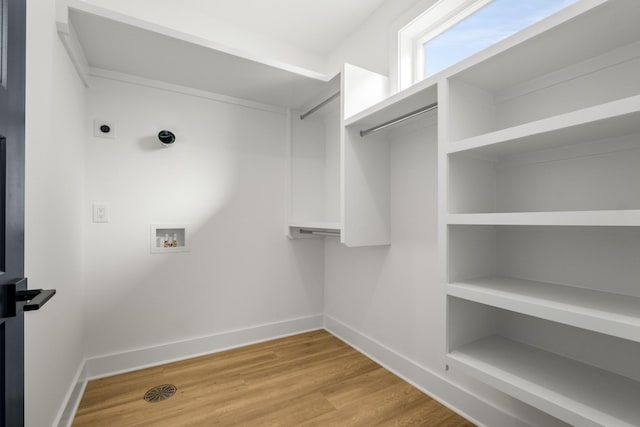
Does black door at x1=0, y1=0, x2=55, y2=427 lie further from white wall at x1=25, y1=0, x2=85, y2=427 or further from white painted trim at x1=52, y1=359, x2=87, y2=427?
white painted trim at x1=52, y1=359, x2=87, y2=427

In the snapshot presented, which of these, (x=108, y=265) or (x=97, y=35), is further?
(x=108, y=265)

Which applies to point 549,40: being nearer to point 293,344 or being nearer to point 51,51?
point 51,51

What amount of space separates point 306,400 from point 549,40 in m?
2.04

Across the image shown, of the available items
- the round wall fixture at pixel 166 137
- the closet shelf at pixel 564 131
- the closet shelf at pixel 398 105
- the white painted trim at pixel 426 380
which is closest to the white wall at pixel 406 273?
the white painted trim at pixel 426 380

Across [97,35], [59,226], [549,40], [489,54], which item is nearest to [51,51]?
[97,35]

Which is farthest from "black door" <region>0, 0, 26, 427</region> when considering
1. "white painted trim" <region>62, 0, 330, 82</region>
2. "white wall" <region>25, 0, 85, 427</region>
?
"white painted trim" <region>62, 0, 330, 82</region>

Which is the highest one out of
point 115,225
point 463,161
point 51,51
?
point 51,51

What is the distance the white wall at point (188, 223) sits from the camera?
2.07 meters

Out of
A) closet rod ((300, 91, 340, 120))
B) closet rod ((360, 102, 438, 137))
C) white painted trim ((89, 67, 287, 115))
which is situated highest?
white painted trim ((89, 67, 287, 115))

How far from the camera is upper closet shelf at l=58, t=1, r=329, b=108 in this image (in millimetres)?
1549

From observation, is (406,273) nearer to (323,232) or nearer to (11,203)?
(323,232)

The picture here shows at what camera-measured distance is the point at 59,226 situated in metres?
1.49

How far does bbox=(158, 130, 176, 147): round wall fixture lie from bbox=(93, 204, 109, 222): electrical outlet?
588 mm

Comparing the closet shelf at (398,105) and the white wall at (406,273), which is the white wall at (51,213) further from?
the white wall at (406,273)
